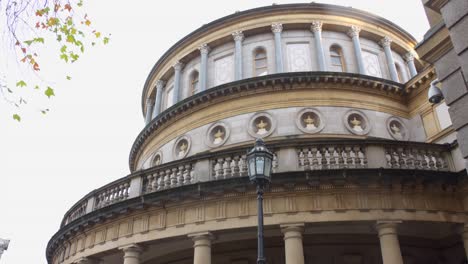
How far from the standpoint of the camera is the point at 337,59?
85.3 feet

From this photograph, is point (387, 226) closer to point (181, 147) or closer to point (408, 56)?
point (181, 147)

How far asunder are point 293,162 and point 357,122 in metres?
8.53

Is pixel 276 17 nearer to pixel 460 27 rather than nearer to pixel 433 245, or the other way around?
pixel 433 245

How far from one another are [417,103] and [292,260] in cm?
1391

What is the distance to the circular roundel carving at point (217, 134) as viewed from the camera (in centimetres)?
2295

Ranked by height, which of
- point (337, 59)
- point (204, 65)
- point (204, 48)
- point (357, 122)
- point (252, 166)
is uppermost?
point (204, 48)

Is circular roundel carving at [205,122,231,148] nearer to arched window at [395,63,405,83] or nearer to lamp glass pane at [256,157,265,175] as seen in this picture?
arched window at [395,63,405,83]

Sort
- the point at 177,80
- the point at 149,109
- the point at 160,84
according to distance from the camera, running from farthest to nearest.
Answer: the point at 149,109, the point at 160,84, the point at 177,80

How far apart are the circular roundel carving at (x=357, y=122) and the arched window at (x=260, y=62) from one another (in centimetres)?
555

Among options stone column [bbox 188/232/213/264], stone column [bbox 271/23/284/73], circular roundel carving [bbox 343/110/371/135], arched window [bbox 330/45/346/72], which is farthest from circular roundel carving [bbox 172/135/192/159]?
stone column [bbox 188/232/213/264]

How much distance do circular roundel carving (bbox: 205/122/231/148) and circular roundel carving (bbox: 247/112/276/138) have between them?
1.29 meters

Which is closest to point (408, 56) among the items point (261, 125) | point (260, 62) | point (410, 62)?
point (410, 62)

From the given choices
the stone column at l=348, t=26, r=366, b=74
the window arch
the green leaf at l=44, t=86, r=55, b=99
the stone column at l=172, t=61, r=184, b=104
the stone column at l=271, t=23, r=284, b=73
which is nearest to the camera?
the green leaf at l=44, t=86, r=55, b=99

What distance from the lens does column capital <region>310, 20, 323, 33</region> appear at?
2619 centimetres
